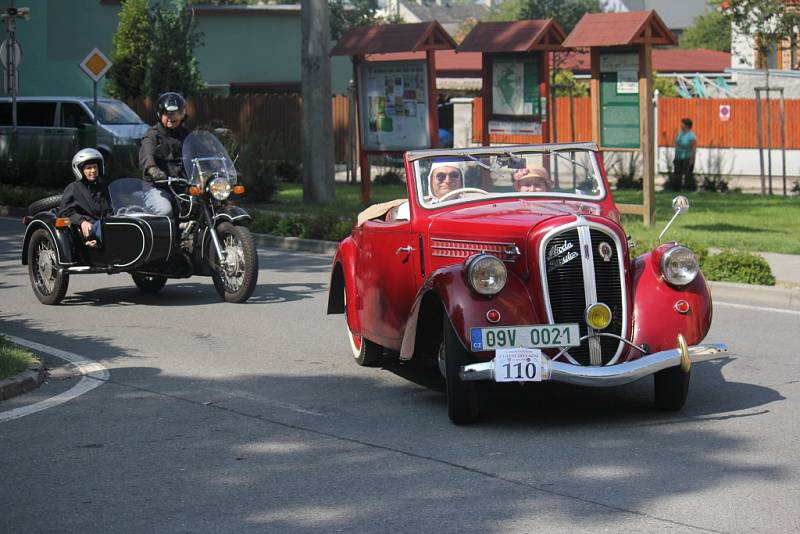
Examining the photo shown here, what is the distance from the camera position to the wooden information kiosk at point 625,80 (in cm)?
1859

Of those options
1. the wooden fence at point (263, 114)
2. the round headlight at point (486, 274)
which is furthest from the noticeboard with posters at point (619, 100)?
the wooden fence at point (263, 114)

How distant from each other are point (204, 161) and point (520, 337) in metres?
6.27

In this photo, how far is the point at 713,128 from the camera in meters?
35.2

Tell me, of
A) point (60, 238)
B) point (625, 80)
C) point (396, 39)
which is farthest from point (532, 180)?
point (396, 39)

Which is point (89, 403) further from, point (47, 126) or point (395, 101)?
point (47, 126)

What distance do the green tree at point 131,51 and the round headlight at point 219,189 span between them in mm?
25660

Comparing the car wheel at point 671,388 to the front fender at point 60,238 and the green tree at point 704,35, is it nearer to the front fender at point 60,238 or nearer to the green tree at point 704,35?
the front fender at point 60,238

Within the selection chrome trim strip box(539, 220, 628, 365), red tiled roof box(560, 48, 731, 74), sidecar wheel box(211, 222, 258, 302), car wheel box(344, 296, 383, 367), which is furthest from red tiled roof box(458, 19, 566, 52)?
red tiled roof box(560, 48, 731, 74)

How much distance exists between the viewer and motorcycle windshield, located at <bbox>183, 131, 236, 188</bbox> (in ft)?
42.3

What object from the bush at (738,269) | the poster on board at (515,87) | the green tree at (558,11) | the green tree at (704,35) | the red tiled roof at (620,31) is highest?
the green tree at (558,11)

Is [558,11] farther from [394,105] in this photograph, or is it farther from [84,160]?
[84,160]

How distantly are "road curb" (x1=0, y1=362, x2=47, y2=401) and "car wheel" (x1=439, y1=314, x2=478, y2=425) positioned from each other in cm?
298

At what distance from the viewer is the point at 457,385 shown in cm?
757

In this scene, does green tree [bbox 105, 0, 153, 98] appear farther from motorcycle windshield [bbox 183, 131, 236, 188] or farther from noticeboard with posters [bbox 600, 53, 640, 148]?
motorcycle windshield [bbox 183, 131, 236, 188]
